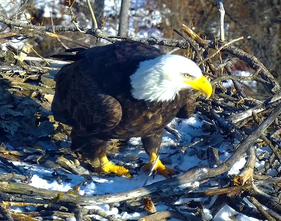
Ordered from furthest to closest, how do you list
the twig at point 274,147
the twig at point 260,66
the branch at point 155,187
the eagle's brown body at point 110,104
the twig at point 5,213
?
the twig at point 260,66
the eagle's brown body at point 110,104
the twig at point 274,147
the branch at point 155,187
the twig at point 5,213

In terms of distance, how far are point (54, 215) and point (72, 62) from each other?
1889 mm

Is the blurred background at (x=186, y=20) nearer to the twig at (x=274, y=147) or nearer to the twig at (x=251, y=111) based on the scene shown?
the twig at (x=251, y=111)

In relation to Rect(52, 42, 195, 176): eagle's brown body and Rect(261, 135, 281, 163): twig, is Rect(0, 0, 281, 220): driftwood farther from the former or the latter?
Rect(52, 42, 195, 176): eagle's brown body

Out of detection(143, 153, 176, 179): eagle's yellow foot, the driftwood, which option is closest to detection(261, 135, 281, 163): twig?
the driftwood

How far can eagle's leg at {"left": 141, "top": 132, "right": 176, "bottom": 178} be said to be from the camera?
448cm

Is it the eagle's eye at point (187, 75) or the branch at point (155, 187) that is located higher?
the eagle's eye at point (187, 75)

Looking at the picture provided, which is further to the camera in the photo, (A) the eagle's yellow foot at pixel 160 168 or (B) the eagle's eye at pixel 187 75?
(A) the eagle's yellow foot at pixel 160 168

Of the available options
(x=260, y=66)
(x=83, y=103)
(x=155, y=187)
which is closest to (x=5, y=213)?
(x=155, y=187)

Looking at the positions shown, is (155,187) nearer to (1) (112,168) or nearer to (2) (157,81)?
(2) (157,81)

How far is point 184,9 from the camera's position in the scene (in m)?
11.5

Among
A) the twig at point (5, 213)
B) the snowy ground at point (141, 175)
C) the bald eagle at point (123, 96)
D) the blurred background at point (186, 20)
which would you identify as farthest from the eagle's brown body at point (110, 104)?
the blurred background at point (186, 20)

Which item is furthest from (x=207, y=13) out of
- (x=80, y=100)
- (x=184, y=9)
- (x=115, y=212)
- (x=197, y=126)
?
Result: (x=115, y=212)

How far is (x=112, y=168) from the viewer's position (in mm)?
4516

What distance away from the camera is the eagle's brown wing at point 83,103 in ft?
13.5
